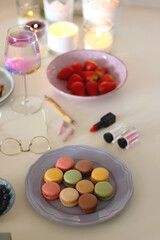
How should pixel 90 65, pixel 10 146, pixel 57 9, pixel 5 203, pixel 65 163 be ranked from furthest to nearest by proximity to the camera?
1. pixel 57 9
2. pixel 90 65
3. pixel 10 146
4. pixel 65 163
5. pixel 5 203

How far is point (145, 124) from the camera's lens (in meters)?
1.21

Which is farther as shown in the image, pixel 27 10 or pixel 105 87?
pixel 27 10

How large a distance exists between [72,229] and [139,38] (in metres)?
A: 1.00

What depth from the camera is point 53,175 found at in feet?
3.22

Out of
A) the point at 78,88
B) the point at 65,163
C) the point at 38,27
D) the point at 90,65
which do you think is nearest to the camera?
the point at 65,163

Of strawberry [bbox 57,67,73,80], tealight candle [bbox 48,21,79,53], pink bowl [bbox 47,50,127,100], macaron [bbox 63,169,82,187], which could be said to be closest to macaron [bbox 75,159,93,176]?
macaron [bbox 63,169,82,187]

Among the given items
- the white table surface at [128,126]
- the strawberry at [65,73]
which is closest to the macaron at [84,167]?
the white table surface at [128,126]

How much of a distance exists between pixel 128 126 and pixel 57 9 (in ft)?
2.21

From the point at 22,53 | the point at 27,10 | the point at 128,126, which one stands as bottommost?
the point at 128,126

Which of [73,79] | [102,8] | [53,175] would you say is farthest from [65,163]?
[102,8]

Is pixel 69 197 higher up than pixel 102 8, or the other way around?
pixel 102 8

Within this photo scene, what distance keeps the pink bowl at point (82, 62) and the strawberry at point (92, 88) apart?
0.18 ft

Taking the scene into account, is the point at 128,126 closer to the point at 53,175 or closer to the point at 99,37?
the point at 53,175

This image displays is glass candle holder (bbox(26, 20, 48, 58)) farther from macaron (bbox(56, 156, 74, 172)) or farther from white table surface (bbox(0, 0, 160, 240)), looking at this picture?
macaron (bbox(56, 156, 74, 172))
